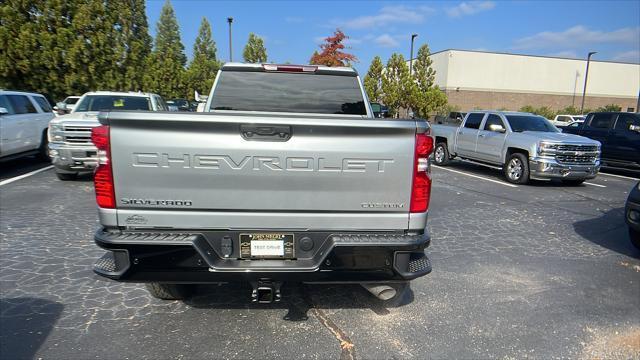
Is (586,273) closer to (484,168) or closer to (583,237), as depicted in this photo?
(583,237)

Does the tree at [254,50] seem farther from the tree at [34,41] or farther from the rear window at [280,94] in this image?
the rear window at [280,94]

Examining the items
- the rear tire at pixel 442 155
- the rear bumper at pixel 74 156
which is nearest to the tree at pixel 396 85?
the rear tire at pixel 442 155

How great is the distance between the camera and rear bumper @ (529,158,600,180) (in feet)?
32.1

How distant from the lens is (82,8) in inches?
757

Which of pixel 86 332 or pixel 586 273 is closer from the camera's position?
pixel 86 332

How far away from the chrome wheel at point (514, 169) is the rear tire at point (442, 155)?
3.14m

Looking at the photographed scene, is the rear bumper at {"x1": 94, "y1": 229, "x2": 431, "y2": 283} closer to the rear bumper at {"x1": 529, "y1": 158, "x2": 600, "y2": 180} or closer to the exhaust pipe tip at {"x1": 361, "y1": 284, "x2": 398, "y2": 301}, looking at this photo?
the exhaust pipe tip at {"x1": 361, "y1": 284, "x2": 398, "y2": 301}

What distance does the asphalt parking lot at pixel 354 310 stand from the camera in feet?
10.2

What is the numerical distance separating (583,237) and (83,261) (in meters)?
6.73

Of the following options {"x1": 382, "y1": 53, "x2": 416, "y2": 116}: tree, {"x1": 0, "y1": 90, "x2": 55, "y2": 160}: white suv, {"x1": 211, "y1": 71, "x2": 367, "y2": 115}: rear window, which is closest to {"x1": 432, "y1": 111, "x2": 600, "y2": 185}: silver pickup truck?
{"x1": 211, "y1": 71, "x2": 367, "y2": 115}: rear window

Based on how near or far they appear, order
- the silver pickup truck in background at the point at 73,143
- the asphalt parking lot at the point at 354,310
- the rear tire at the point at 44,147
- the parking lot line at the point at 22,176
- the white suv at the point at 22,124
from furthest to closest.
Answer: the rear tire at the point at 44,147, the white suv at the point at 22,124, the parking lot line at the point at 22,176, the silver pickup truck in background at the point at 73,143, the asphalt parking lot at the point at 354,310

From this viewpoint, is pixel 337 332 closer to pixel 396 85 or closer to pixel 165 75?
pixel 165 75

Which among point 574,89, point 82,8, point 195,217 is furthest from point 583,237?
point 574,89

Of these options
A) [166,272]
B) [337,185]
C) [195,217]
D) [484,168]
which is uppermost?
[337,185]
